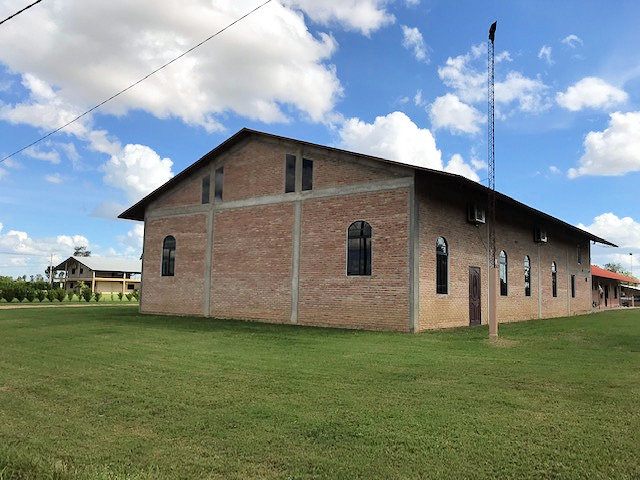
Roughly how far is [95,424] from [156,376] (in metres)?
2.58

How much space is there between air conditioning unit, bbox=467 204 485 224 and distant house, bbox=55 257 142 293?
56437mm

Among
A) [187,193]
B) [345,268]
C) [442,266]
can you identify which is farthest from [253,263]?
[442,266]

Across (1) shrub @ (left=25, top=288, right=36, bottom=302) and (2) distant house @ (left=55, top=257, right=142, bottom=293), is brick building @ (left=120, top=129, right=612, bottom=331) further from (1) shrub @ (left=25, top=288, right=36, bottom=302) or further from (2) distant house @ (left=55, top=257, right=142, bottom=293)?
(2) distant house @ (left=55, top=257, right=142, bottom=293)

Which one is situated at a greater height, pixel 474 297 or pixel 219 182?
pixel 219 182

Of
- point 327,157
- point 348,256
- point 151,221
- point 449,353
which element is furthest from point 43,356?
point 151,221

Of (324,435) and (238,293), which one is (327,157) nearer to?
(238,293)

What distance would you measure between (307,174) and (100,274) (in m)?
58.2

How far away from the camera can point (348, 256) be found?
1678 cm

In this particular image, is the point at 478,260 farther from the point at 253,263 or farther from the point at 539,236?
the point at 253,263

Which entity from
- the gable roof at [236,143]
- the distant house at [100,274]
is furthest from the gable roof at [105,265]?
the gable roof at [236,143]

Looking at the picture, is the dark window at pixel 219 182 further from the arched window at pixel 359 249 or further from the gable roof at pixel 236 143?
the arched window at pixel 359 249

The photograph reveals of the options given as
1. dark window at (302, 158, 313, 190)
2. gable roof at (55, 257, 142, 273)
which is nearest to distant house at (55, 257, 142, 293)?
gable roof at (55, 257, 142, 273)

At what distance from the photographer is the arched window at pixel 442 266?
1688cm

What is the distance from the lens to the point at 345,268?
16781 mm
